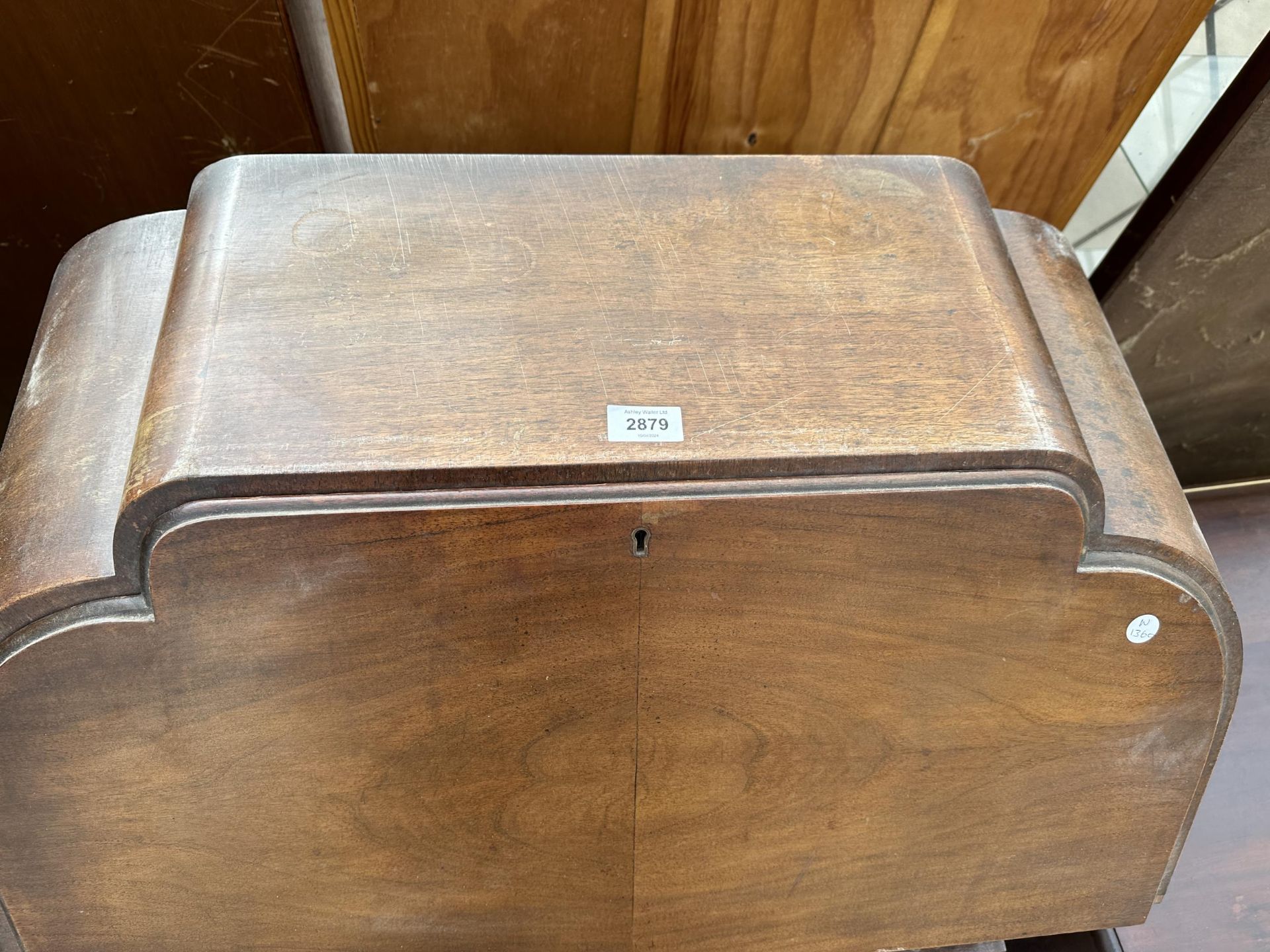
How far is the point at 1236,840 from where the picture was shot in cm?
119

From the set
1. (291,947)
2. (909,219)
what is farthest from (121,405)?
(909,219)

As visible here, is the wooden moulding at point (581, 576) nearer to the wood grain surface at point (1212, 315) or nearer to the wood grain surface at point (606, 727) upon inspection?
the wood grain surface at point (606, 727)

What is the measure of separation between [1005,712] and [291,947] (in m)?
0.58

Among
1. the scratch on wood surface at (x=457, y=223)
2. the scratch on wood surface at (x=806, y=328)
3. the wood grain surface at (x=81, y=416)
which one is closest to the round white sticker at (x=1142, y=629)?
the scratch on wood surface at (x=806, y=328)

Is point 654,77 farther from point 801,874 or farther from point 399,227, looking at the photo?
point 801,874

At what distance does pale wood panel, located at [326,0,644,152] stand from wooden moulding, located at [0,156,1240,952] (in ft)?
0.53

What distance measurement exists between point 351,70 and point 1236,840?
1.11 meters

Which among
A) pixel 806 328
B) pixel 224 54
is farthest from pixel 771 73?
pixel 224 54

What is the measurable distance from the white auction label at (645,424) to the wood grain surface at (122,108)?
1.67 ft

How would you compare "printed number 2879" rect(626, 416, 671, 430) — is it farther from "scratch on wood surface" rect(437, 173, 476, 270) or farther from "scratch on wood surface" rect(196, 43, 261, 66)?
"scratch on wood surface" rect(196, 43, 261, 66)

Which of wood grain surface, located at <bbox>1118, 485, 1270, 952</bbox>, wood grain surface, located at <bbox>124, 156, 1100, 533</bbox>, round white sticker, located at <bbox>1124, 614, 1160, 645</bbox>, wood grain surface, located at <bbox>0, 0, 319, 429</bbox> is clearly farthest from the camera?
wood grain surface, located at <bbox>1118, 485, 1270, 952</bbox>

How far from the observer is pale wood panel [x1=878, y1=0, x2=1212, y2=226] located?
1.12m

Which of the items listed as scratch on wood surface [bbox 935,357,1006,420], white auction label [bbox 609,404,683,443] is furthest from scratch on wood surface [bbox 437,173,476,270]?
scratch on wood surface [bbox 935,357,1006,420]

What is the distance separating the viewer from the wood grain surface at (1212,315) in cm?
121
